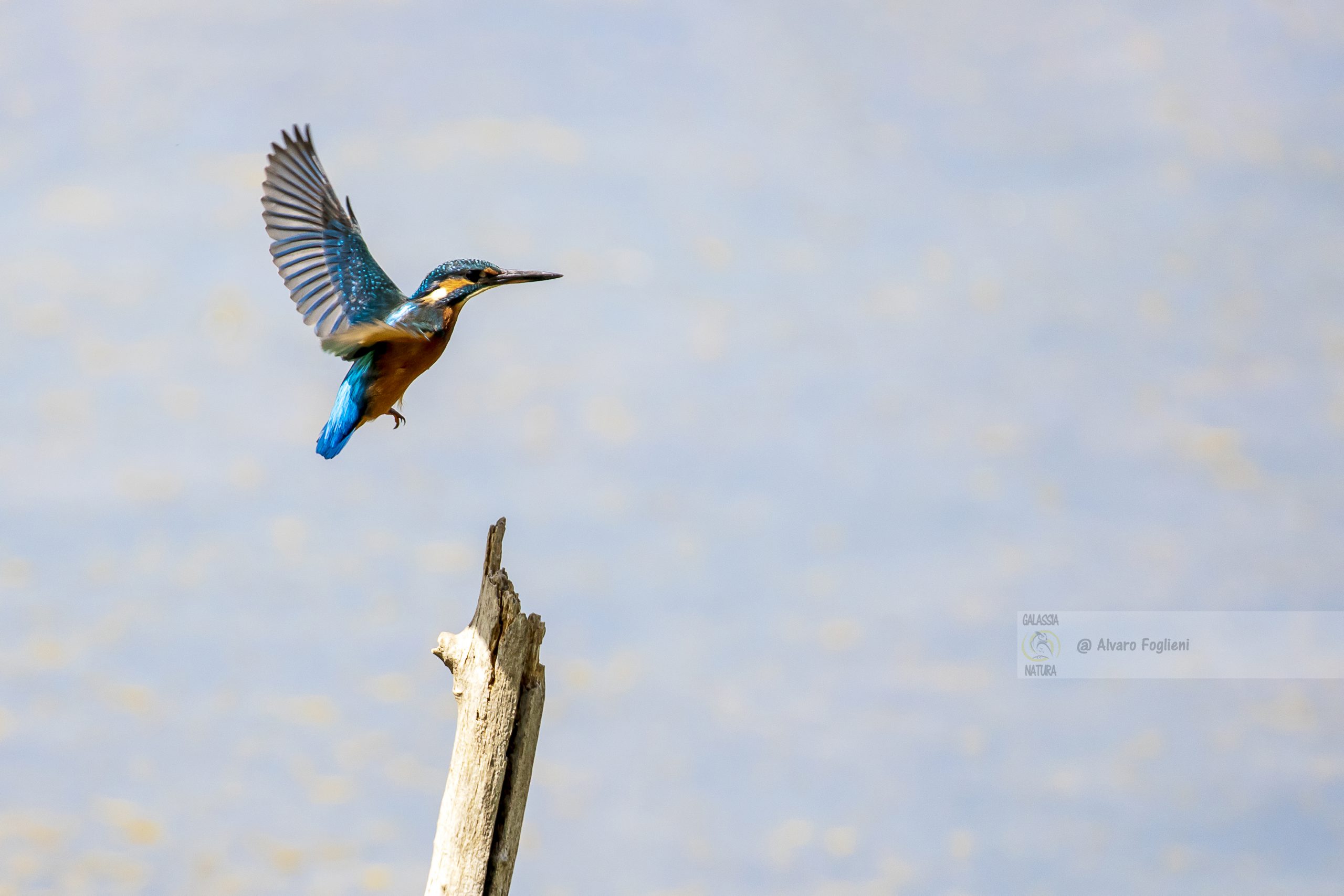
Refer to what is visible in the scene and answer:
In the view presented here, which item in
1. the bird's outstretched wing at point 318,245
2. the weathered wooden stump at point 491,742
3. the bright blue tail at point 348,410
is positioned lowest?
the weathered wooden stump at point 491,742

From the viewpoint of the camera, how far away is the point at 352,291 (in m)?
3.11

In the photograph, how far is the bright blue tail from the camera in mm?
2824

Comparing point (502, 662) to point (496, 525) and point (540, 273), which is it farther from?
point (540, 273)

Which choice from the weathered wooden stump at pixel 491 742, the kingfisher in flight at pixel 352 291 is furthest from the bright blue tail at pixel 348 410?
the weathered wooden stump at pixel 491 742

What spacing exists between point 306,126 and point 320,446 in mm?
883

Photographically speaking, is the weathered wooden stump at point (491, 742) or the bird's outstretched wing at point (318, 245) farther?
the bird's outstretched wing at point (318, 245)

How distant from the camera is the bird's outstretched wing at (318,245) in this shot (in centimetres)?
309

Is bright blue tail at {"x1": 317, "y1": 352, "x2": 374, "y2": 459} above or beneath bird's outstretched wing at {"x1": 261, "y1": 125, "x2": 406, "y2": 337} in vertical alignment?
beneath

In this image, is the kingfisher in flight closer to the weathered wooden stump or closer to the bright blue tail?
the bright blue tail

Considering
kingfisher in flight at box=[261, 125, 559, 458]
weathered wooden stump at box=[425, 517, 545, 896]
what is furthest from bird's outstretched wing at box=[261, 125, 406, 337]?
weathered wooden stump at box=[425, 517, 545, 896]

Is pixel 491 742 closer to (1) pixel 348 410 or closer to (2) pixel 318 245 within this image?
(1) pixel 348 410

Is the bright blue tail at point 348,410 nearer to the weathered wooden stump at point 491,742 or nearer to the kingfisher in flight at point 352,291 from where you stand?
the kingfisher in flight at point 352,291

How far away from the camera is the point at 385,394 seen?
283 centimetres

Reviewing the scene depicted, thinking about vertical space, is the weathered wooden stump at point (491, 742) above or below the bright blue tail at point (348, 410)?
below
